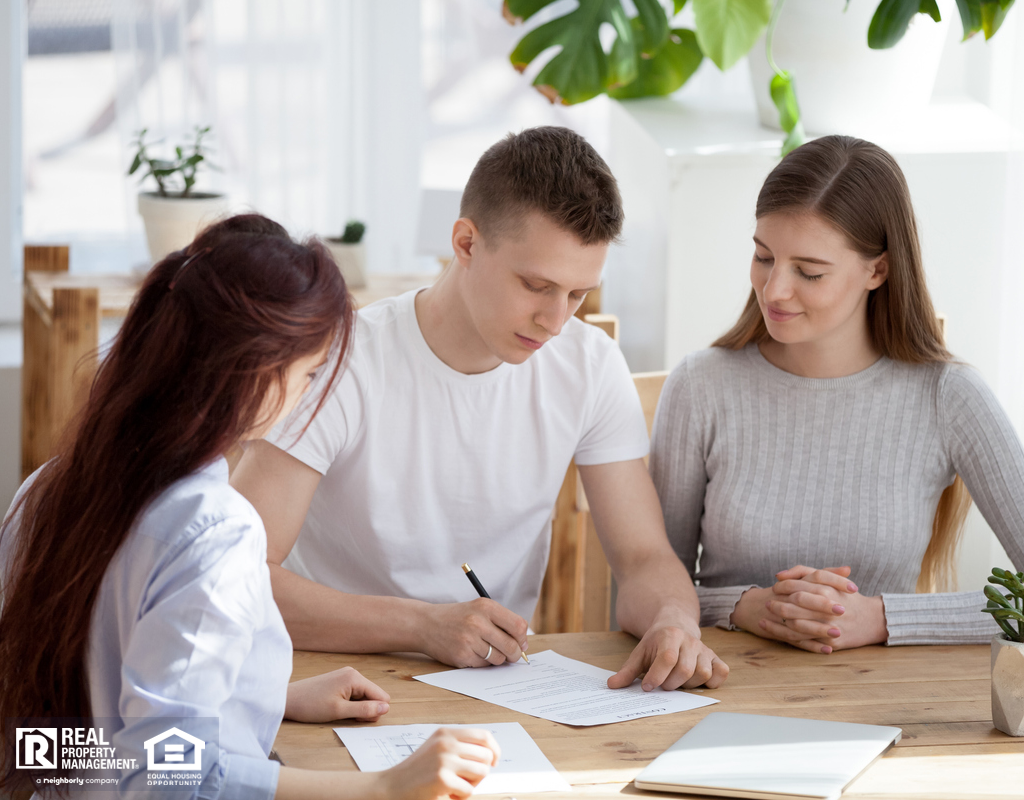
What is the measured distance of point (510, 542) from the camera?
164 centimetres

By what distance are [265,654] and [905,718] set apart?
69cm

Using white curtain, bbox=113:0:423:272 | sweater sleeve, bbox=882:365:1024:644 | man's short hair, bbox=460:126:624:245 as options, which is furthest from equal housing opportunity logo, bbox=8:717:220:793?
white curtain, bbox=113:0:423:272

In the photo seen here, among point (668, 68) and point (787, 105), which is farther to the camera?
point (668, 68)

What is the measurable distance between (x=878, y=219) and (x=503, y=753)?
927mm

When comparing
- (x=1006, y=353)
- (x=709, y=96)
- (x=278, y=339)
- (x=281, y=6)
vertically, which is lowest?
(x=1006, y=353)

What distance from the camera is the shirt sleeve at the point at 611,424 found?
1.62 meters

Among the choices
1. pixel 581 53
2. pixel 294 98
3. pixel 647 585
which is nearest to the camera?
pixel 647 585

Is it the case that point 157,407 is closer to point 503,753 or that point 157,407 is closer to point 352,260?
point 503,753

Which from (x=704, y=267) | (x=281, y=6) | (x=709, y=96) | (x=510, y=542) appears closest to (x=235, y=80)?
(x=281, y=6)

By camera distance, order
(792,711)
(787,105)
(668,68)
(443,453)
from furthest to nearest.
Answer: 1. (668,68)
2. (787,105)
3. (443,453)
4. (792,711)

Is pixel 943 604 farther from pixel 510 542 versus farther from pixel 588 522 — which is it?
pixel 588 522

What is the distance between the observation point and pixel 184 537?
88 centimetres

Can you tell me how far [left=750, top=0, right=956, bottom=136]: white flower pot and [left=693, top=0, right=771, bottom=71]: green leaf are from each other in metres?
0.05

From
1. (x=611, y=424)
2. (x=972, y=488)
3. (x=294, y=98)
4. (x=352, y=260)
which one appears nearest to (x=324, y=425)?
(x=611, y=424)
